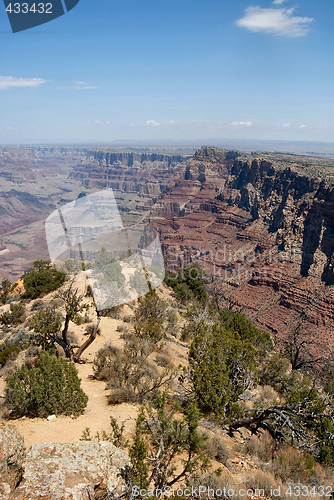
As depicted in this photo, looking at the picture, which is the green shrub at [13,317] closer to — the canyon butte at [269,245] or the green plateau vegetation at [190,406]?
the green plateau vegetation at [190,406]

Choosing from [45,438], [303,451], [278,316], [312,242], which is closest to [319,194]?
[312,242]

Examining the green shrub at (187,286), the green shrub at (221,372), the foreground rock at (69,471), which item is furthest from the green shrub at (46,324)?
the green shrub at (187,286)

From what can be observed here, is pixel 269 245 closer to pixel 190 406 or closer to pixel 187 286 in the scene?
pixel 187 286

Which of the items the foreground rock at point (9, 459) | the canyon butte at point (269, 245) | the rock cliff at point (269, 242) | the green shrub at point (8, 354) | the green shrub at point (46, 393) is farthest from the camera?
the rock cliff at point (269, 242)

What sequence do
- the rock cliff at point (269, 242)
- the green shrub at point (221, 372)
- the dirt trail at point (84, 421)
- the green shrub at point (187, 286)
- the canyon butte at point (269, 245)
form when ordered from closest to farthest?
the dirt trail at point (84, 421) < the green shrub at point (221, 372) < the green shrub at point (187, 286) < the canyon butte at point (269, 245) < the rock cliff at point (269, 242)

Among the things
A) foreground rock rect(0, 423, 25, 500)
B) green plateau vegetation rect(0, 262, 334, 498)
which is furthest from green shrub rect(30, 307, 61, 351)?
foreground rock rect(0, 423, 25, 500)

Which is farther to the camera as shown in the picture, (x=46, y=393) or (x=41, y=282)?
(x=41, y=282)

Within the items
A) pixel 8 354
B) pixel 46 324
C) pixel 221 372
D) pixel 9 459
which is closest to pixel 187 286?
pixel 8 354
